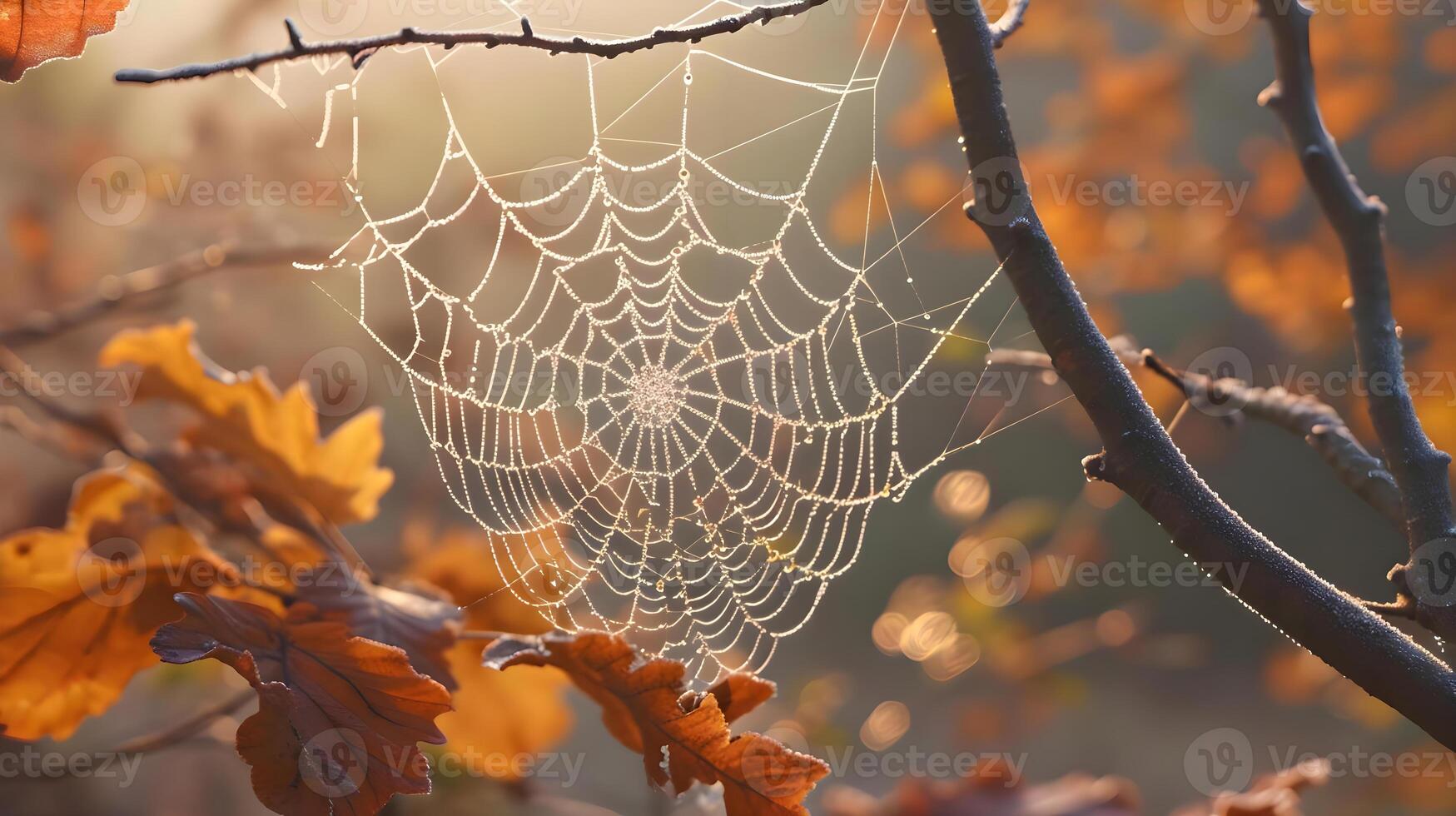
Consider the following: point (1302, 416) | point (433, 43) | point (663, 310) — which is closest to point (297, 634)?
point (433, 43)

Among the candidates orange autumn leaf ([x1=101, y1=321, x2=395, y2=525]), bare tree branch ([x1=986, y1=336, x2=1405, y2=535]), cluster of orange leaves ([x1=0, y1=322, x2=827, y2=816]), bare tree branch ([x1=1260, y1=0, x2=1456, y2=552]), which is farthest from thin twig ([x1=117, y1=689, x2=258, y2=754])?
bare tree branch ([x1=1260, y1=0, x2=1456, y2=552])

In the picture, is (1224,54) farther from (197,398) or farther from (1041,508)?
(197,398)

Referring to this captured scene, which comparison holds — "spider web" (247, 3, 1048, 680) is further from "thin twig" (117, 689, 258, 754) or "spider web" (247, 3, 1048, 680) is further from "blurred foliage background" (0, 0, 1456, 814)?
"thin twig" (117, 689, 258, 754)

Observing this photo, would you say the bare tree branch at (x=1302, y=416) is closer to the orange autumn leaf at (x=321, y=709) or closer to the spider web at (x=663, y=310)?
the orange autumn leaf at (x=321, y=709)

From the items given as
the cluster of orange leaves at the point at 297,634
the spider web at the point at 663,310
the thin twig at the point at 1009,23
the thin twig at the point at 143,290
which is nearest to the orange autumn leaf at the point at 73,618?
the cluster of orange leaves at the point at 297,634

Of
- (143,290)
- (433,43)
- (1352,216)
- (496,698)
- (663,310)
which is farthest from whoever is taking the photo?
(663,310)

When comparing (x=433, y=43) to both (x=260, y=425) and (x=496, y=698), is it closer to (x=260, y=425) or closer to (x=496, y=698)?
(x=260, y=425)
